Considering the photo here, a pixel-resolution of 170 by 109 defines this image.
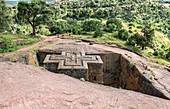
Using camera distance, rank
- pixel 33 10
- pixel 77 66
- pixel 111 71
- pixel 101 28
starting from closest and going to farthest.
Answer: pixel 77 66
pixel 111 71
pixel 33 10
pixel 101 28

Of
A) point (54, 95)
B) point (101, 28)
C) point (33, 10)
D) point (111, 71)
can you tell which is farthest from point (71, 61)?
point (101, 28)

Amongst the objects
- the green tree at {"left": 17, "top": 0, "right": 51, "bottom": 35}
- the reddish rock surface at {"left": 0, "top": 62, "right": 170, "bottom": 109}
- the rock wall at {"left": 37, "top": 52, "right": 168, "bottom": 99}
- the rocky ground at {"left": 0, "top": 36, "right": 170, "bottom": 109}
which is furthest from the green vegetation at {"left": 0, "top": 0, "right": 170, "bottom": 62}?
the reddish rock surface at {"left": 0, "top": 62, "right": 170, "bottom": 109}

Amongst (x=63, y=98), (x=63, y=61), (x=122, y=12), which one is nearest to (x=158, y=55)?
(x=63, y=61)

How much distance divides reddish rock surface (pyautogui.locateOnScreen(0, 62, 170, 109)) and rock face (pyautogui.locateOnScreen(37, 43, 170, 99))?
2625 millimetres

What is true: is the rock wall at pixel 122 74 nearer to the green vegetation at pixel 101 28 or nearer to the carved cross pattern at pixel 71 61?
the carved cross pattern at pixel 71 61

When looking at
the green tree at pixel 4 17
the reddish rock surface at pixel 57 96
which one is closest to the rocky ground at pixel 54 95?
the reddish rock surface at pixel 57 96

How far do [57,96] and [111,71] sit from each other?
11.0 meters

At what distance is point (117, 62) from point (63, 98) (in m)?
11.4

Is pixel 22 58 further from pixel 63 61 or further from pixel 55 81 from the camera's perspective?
pixel 55 81

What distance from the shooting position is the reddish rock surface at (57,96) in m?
7.07

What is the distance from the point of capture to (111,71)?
1823 centimetres

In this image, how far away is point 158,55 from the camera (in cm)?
2103

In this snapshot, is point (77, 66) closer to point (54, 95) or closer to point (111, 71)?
point (54, 95)

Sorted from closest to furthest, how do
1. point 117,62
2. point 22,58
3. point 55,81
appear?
point 55,81 < point 22,58 < point 117,62
